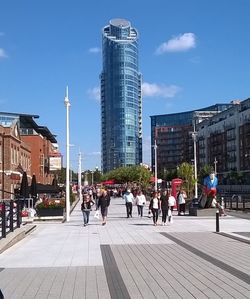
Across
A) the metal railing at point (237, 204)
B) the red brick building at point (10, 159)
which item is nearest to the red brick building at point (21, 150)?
the red brick building at point (10, 159)

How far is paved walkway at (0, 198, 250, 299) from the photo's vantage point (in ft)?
30.9

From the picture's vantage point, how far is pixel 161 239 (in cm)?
1895

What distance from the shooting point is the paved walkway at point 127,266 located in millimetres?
9422

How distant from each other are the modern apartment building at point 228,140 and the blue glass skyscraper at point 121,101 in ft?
70.8

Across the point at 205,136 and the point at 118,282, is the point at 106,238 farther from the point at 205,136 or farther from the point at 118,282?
the point at 205,136

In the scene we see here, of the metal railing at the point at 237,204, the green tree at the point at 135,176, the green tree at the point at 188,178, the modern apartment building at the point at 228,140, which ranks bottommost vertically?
the metal railing at the point at 237,204

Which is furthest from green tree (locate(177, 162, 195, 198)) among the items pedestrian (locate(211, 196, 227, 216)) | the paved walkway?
the paved walkway

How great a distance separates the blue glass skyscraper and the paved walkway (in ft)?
411

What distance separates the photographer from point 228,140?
144 metres

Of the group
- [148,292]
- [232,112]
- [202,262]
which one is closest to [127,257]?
[202,262]

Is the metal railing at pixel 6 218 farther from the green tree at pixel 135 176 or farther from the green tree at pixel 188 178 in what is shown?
the green tree at pixel 135 176

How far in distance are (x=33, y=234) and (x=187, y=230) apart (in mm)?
6266

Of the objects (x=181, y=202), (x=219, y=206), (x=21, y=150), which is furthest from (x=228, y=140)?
(x=219, y=206)

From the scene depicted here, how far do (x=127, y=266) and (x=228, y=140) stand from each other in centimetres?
13490
